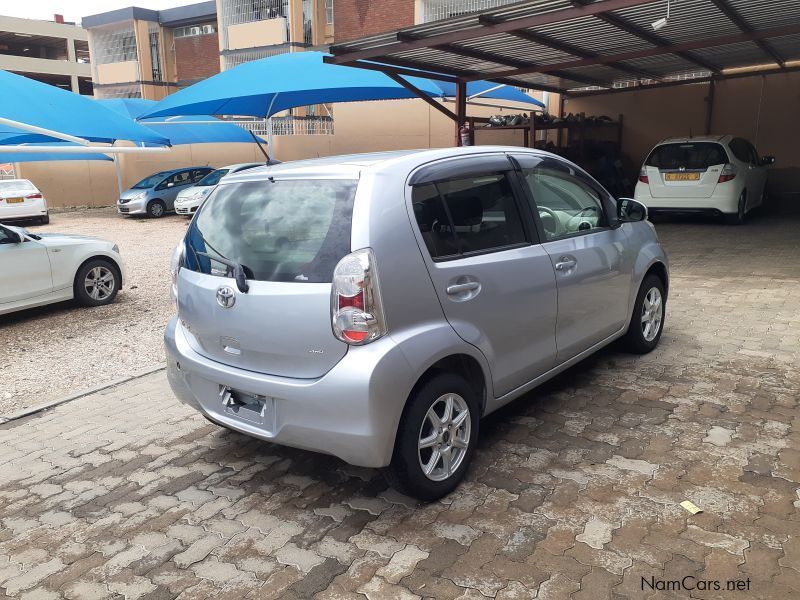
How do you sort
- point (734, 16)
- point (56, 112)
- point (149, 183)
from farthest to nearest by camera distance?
point (149, 183)
point (734, 16)
point (56, 112)

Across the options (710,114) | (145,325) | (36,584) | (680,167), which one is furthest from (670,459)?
(710,114)

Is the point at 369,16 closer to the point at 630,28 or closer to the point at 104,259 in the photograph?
the point at 630,28

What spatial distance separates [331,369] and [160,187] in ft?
61.6

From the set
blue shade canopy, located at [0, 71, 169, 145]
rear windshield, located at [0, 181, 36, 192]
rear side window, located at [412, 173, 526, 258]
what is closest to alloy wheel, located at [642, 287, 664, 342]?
rear side window, located at [412, 173, 526, 258]

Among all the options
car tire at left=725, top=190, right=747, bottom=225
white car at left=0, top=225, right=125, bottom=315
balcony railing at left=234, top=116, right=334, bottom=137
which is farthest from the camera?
balcony railing at left=234, top=116, right=334, bottom=137

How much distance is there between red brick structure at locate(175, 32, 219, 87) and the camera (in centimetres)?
3039

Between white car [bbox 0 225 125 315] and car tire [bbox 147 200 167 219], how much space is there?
12.1m

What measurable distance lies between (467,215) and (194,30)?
32187 mm

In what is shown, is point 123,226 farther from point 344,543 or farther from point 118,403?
point 344,543

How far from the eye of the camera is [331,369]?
9.15 feet

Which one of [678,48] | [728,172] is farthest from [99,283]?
[728,172]

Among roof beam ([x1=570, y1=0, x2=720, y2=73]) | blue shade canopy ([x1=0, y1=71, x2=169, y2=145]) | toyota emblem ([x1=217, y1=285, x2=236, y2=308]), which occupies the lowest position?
toyota emblem ([x1=217, y1=285, x2=236, y2=308])

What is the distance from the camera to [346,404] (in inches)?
108

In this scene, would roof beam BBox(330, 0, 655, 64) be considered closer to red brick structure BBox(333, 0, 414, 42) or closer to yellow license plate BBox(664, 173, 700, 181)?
yellow license plate BBox(664, 173, 700, 181)
